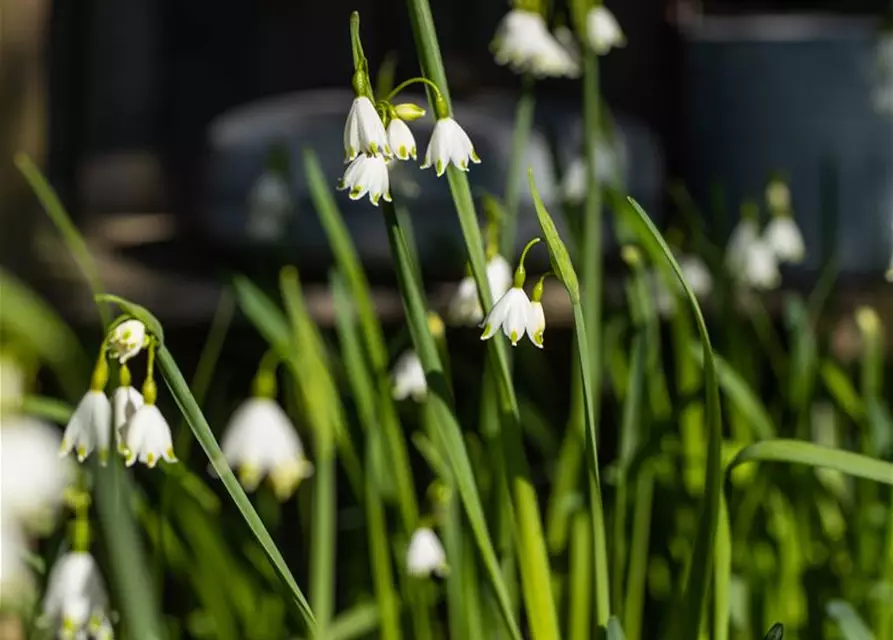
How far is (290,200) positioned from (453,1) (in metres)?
0.83

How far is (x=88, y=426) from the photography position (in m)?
0.64

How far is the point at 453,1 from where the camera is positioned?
205 cm

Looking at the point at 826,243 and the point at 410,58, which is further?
the point at 410,58

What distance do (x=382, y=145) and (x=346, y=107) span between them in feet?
4.20

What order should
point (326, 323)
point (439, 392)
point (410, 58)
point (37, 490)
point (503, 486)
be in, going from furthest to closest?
point (410, 58) → point (326, 323) → point (503, 486) → point (439, 392) → point (37, 490)

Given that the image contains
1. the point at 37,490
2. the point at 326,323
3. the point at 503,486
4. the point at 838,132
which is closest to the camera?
the point at 37,490

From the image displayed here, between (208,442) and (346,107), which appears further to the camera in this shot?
(346,107)

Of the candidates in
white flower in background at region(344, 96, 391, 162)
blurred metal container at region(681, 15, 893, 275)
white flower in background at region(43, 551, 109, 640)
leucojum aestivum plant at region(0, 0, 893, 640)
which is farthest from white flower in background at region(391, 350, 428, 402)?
blurred metal container at region(681, 15, 893, 275)

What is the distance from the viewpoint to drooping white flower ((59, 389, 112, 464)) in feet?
2.07

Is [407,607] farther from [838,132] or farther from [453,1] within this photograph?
[453,1]

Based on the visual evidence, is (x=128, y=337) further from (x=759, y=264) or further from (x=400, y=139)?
(x=759, y=264)

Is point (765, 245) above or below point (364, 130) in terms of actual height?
below

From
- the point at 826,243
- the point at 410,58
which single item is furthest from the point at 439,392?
the point at 410,58

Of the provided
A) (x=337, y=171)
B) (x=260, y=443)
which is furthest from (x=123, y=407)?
(x=337, y=171)
